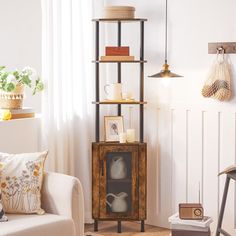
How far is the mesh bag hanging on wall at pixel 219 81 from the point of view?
4488mm

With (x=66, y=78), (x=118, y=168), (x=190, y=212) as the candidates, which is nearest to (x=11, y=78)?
(x=66, y=78)

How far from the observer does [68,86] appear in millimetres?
4941

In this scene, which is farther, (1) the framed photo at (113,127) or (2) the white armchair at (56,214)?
(1) the framed photo at (113,127)

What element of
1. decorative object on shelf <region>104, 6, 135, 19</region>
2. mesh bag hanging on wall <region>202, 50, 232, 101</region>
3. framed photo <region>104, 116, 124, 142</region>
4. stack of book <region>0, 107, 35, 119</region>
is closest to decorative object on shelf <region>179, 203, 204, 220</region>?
mesh bag hanging on wall <region>202, 50, 232, 101</region>

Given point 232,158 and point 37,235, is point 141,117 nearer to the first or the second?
point 232,158

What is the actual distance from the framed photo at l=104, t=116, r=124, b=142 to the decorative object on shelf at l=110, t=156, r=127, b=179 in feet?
0.57

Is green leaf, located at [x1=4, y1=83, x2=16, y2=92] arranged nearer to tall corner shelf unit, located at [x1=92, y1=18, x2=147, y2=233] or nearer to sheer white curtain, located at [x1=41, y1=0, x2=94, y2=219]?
sheer white curtain, located at [x1=41, y1=0, x2=94, y2=219]

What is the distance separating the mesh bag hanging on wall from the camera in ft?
14.7

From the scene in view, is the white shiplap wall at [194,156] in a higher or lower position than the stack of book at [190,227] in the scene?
higher

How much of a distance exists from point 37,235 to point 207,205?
1.72 m

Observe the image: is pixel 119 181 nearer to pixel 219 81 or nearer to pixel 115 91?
pixel 115 91

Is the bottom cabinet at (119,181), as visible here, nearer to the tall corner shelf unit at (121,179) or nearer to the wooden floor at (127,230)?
the tall corner shelf unit at (121,179)

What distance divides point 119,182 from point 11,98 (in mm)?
1067

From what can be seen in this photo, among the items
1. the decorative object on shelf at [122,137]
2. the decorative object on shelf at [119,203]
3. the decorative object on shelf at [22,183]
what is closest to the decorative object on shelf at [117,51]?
the decorative object on shelf at [122,137]
